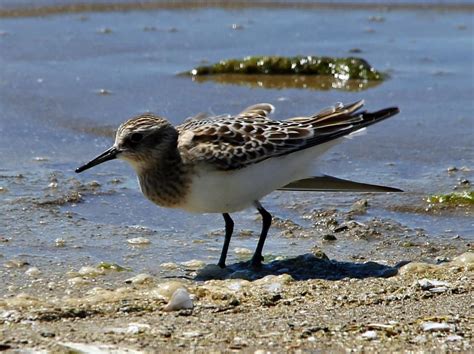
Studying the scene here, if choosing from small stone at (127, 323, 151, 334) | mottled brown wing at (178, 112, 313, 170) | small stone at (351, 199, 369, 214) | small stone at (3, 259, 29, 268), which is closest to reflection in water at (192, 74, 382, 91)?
small stone at (351, 199, 369, 214)

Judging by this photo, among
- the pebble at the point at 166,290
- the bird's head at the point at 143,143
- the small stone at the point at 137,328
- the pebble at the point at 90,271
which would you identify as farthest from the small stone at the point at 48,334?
the bird's head at the point at 143,143

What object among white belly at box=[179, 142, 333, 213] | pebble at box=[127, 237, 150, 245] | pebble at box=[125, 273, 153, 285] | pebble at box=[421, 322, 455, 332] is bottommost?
pebble at box=[127, 237, 150, 245]

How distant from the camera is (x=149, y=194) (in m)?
6.87

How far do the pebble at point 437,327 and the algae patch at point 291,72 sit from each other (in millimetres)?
6105

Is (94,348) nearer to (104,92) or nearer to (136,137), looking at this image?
(136,137)

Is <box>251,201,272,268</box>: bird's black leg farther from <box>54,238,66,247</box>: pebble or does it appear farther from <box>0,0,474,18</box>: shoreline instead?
<box>0,0,474,18</box>: shoreline

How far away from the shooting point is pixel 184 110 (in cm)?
1033

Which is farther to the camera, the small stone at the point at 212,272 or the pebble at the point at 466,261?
the small stone at the point at 212,272

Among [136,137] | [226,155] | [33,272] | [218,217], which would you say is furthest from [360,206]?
[33,272]

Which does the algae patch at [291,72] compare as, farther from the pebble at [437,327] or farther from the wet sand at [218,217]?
the pebble at [437,327]

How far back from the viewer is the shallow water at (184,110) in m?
7.35

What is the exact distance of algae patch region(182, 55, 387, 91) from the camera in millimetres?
11375

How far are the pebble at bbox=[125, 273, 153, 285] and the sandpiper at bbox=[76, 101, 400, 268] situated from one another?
0.55 m

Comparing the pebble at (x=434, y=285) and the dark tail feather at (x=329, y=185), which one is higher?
the dark tail feather at (x=329, y=185)
